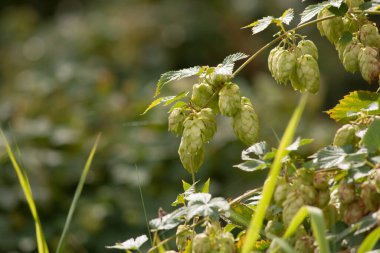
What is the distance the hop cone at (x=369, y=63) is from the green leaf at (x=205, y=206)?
40cm

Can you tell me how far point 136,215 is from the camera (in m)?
4.00

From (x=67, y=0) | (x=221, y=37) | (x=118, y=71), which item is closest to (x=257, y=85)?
(x=118, y=71)

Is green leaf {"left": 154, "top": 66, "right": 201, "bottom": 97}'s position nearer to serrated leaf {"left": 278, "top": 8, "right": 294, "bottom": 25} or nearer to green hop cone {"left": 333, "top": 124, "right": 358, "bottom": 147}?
serrated leaf {"left": 278, "top": 8, "right": 294, "bottom": 25}

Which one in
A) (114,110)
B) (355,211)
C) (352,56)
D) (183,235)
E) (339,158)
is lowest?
(114,110)

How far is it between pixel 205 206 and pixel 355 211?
0.88 feet

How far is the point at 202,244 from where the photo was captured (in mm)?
1477

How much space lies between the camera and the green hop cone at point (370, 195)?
1.47 meters

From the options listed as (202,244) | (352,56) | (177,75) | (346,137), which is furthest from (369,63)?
(202,244)

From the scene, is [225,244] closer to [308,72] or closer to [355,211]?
[355,211]

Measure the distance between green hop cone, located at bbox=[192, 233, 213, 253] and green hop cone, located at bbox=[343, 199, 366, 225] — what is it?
0.25 meters

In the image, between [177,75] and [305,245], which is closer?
[305,245]

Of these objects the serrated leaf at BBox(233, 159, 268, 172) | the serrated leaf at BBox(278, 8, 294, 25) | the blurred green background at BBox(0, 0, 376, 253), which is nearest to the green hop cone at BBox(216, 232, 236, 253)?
the serrated leaf at BBox(233, 159, 268, 172)

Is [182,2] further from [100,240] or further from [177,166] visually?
[100,240]

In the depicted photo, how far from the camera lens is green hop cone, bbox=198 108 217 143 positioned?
5.28 feet
